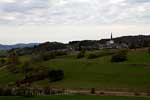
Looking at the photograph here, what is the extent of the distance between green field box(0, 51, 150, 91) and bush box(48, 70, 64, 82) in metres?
1.40

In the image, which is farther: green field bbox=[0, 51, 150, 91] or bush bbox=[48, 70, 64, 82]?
bush bbox=[48, 70, 64, 82]

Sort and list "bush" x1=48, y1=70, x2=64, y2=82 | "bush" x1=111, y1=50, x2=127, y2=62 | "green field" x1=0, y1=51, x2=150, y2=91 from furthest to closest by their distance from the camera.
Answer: "bush" x1=111, y1=50, x2=127, y2=62 → "bush" x1=48, y1=70, x2=64, y2=82 → "green field" x1=0, y1=51, x2=150, y2=91

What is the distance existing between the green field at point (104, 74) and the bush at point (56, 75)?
140 centimetres

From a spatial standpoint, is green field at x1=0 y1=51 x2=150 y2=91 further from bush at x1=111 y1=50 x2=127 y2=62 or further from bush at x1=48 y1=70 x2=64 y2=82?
bush at x1=111 y1=50 x2=127 y2=62

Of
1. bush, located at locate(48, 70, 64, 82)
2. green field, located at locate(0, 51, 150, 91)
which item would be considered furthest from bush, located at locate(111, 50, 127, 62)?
bush, located at locate(48, 70, 64, 82)

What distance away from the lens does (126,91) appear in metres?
74.4

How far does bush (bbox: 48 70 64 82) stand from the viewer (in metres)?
97.0

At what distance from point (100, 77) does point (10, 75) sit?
93.2 ft

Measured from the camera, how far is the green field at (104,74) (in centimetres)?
8475

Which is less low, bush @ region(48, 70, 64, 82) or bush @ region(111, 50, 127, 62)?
bush @ region(111, 50, 127, 62)

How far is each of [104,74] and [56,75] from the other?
11431mm

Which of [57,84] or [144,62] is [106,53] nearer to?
[144,62]

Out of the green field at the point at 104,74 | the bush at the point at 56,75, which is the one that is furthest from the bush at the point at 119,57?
the bush at the point at 56,75

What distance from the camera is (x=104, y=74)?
316 ft
